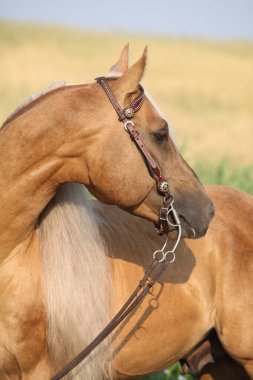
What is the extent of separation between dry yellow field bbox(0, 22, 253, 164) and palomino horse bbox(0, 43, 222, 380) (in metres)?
7.73

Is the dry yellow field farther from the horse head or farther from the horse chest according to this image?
the horse chest

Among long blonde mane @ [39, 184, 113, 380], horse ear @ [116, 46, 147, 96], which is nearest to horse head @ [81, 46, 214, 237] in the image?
horse ear @ [116, 46, 147, 96]

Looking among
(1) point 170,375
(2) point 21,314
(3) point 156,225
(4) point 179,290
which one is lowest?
(1) point 170,375

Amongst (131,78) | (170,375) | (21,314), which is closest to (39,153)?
(131,78)

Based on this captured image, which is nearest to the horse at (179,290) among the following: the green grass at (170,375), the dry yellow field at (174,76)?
the green grass at (170,375)

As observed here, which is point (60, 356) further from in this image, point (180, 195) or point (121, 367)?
point (180, 195)

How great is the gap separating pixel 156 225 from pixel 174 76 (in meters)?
29.4

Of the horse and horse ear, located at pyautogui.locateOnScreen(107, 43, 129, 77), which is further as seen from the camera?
the horse

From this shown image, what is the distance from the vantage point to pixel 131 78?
3391 millimetres

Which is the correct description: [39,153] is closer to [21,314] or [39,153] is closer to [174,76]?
[21,314]

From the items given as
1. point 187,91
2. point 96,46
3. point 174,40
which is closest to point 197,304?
point 187,91

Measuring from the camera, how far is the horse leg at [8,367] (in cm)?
357

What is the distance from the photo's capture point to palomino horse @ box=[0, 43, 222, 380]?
336 centimetres

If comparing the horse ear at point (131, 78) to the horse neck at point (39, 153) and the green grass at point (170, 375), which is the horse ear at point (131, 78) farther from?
the green grass at point (170, 375)
